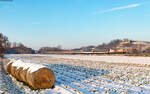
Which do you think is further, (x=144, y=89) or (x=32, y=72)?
(x=32, y=72)

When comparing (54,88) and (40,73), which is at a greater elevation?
(40,73)

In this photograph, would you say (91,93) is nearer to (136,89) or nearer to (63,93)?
(63,93)

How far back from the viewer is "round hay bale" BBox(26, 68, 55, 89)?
992cm

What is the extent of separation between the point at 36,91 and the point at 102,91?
364 cm

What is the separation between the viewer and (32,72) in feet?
33.2

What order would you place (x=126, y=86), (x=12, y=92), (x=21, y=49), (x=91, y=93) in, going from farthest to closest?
(x=21, y=49), (x=126, y=86), (x=12, y=92), (x=91, y=93)

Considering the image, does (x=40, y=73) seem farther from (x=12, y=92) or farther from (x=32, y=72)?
(x=12, y=92)

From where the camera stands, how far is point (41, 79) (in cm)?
1003

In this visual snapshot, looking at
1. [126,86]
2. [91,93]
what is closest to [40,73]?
[91,93]

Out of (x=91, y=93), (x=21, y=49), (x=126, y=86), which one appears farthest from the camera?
(x=21, y=49)

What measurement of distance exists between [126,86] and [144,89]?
99 centimetres

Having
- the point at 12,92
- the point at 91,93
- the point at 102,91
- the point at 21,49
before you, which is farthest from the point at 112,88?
the point at 21,49

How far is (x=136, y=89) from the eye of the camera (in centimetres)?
920

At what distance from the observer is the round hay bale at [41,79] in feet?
32.6
